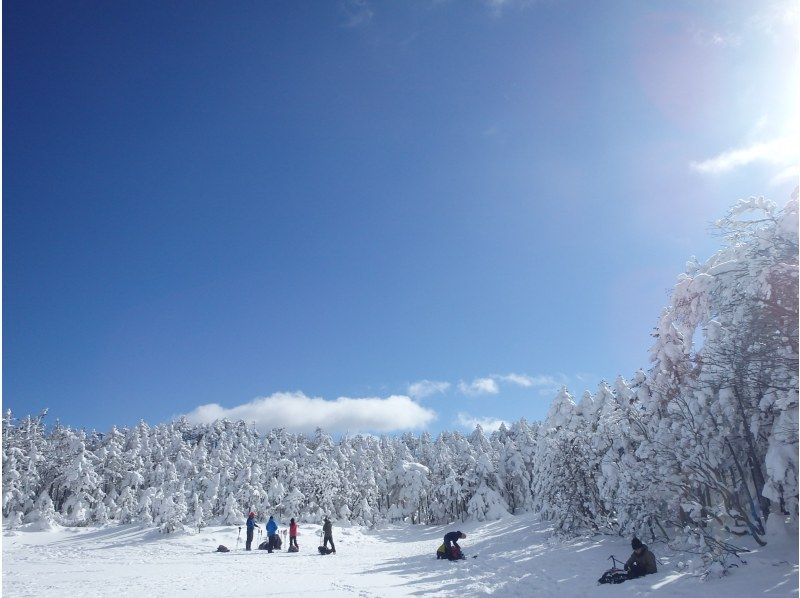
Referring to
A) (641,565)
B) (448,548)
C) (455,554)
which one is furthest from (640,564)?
(448,548)

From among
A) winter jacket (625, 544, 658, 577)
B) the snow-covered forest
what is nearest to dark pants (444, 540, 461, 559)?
the snow-covered forest

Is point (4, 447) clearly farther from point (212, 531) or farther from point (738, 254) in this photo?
point (738, 254)

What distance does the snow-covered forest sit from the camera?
428 inches

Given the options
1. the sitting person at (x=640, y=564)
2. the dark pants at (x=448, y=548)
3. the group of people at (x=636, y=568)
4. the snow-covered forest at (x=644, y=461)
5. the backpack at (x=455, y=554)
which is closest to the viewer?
the snow-covered forest at (x=644, y=461)

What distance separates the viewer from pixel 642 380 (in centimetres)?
1819

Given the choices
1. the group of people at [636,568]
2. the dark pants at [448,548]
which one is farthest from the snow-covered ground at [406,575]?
the dark pants at [448,548]

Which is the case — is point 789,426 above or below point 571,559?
above

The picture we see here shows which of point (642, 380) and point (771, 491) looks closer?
point (771, 491)

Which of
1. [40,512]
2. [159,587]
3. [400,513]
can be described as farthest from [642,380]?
[400,513]

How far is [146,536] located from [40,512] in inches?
1074

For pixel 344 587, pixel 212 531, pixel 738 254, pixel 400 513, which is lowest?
pixel 400 513

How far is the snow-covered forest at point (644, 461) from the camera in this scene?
1087cm

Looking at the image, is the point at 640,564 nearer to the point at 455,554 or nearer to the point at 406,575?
the point at 406,575

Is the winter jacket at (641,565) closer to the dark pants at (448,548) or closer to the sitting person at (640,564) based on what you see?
the sitting person at (640,564)
